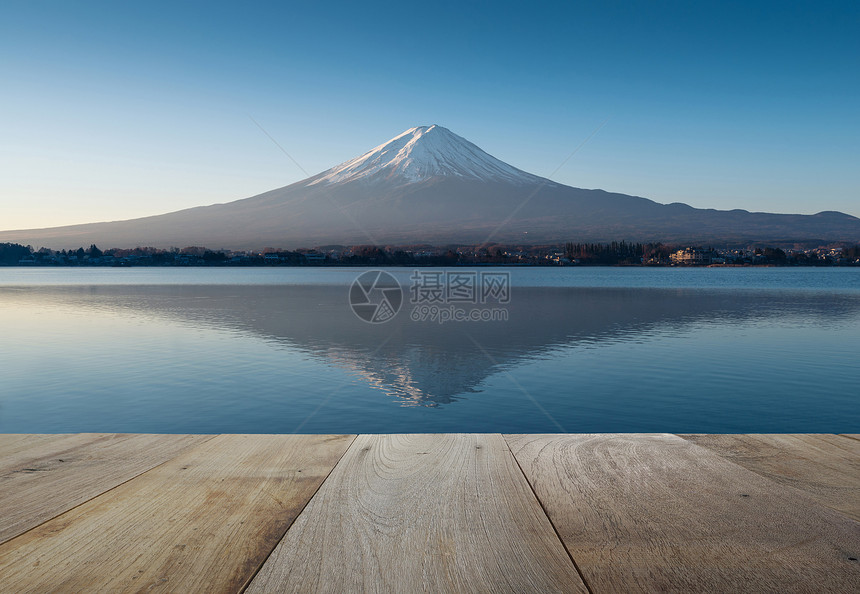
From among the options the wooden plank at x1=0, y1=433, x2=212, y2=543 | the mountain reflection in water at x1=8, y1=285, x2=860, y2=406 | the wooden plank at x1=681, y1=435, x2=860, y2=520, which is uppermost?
the wooden plank at x1=0, y1=433, x2=212, y2=543

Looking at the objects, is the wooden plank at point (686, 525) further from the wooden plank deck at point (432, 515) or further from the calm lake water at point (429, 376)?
the calm lake water at point (429, 376)

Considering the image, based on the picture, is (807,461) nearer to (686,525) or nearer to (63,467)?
(686,525)

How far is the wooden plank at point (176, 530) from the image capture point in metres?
1.29

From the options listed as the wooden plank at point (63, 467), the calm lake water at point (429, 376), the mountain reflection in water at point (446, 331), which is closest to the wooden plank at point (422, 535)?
the wooden plank at point (63, 467)

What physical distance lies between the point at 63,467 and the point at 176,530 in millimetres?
800

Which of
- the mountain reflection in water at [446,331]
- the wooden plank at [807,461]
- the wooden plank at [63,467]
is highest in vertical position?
the wooden plank at [63,467]

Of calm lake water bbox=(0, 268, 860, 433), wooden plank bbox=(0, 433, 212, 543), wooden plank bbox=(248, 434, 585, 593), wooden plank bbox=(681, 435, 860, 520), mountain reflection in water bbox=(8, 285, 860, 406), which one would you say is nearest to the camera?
wooden plank bbox=(248, 434, 585, 593)

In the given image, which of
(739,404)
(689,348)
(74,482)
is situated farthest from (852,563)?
(689,348)

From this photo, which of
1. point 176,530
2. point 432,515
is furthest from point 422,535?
point 176,530

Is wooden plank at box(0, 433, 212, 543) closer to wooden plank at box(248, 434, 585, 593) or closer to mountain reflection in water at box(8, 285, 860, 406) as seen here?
wooden plank at box(248, 434, 585, 593)

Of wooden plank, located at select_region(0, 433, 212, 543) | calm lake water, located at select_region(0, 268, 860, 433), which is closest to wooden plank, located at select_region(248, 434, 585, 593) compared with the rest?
wooden plank, located at select_region(0, 433, 212, 543)

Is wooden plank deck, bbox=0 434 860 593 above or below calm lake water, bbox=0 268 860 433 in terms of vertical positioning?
above

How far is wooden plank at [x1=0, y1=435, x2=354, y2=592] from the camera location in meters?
1.29

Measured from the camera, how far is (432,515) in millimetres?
1603
